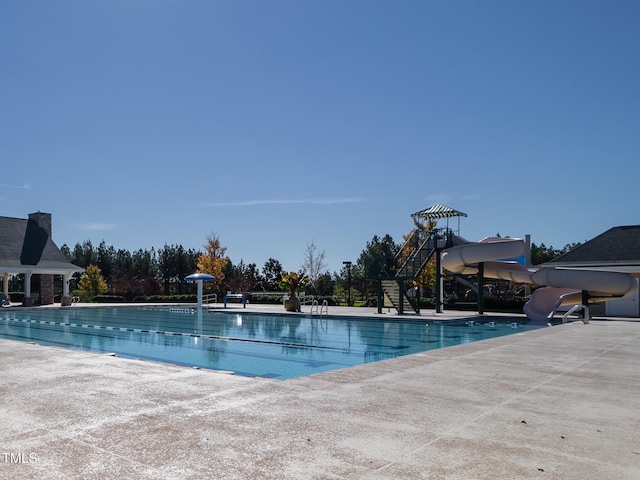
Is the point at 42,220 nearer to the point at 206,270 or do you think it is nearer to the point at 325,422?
the point at 206,270

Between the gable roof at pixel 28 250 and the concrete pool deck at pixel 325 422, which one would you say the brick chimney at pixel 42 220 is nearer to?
the gable roof at pixel 28 250

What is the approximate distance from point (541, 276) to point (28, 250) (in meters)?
30.1

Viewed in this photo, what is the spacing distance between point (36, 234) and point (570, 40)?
33.5 m

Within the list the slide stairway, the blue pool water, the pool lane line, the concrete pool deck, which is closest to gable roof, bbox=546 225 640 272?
the slide stairway

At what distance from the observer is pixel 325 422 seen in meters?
4.54

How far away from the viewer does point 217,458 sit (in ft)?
11.8

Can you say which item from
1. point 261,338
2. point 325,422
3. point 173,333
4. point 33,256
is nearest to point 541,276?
point 261,338

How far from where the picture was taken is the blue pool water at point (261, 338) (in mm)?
11070

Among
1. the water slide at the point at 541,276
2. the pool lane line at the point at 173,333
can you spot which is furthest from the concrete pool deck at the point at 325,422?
the water slide at the point at 541,276

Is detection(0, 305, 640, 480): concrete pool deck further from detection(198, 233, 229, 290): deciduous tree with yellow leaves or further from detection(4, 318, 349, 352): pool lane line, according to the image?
detection(198, 233, 229, 290): deciduous tree with yellow leaves

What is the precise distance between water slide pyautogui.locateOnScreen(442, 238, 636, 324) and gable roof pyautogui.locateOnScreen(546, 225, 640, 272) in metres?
3.52

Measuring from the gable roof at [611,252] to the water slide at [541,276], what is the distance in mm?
3516

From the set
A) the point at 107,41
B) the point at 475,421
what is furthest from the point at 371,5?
the point at 475,421

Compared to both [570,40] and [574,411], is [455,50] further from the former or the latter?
[574,411]
